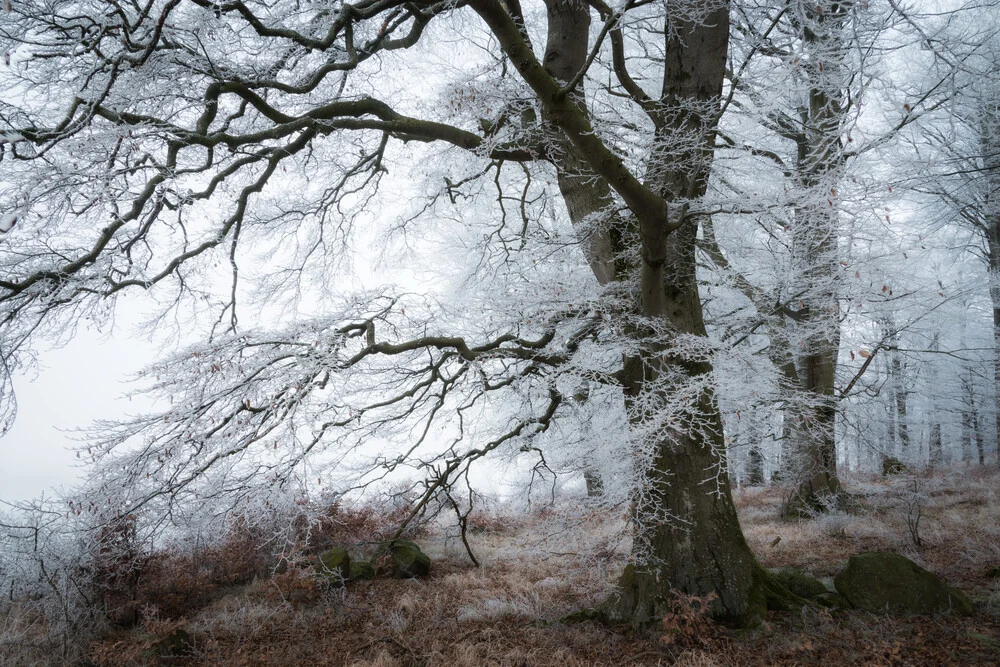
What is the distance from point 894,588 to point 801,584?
2.59 feet

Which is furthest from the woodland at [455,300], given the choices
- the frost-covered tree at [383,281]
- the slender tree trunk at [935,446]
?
the slender tree trunk at [935,446]

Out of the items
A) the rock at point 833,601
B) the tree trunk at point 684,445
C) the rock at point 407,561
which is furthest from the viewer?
the rock at point 407,561

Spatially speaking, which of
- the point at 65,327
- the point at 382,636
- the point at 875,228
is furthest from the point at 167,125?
the point at 875,228

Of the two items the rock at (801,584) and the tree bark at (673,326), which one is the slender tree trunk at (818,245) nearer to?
the tree bark at (673,326)

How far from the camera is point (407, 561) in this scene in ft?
26.9

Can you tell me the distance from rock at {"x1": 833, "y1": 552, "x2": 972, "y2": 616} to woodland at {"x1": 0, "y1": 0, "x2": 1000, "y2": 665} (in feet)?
0.77

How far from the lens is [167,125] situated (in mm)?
4148

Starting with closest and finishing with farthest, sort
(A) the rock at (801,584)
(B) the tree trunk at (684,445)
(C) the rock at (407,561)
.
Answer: (B) the tree trunk at (684,445), (A) the rock at (801,584), (C) the rock at (407,561)

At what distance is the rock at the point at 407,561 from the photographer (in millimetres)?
8117

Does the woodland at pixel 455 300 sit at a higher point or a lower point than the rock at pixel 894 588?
higher

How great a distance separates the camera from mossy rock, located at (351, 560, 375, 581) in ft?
25.9

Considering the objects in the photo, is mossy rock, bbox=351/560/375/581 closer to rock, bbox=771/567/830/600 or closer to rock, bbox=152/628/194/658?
rock, bbox=152/628/194/658

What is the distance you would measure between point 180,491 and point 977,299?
1733 cm

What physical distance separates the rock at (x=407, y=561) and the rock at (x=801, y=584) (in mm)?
4731
